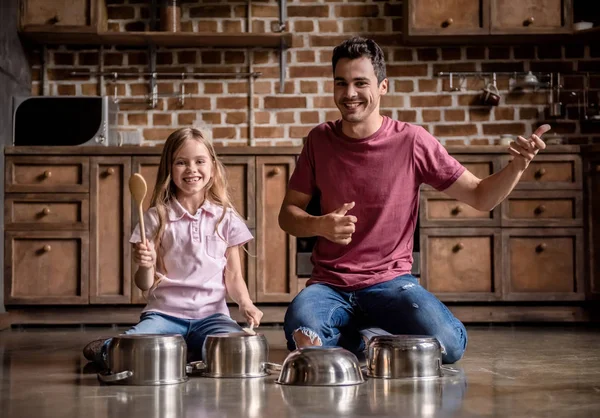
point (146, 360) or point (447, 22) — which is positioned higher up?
point (447, 22)

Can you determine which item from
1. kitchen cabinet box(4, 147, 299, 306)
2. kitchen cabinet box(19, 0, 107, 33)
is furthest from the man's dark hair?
kitchen cabinet box(19, 0, 107, 33)

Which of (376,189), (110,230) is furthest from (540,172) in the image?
(110,230)

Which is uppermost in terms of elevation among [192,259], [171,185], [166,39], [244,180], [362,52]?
[166,39]

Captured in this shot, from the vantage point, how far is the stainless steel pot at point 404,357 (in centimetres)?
217

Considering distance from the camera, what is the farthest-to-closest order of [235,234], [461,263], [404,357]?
1. [461,263]
2. [235,234]
3. [404,357]

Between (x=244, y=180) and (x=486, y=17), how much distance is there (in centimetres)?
148

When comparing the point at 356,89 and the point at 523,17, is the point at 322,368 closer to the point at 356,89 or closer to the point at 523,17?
the point at 356,89

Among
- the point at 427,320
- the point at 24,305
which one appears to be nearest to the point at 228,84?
the point at 24,305

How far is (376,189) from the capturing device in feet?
8.61

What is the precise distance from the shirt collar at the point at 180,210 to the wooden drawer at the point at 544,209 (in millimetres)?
1862

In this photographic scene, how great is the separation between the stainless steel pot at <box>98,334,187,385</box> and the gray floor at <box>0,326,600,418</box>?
0.13ft

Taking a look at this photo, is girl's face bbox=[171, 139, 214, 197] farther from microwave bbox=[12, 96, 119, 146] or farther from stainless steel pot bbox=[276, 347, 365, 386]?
microwave bbox=[12, 96, 119, 146]

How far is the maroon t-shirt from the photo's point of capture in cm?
260

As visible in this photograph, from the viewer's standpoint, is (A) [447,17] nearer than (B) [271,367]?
No
